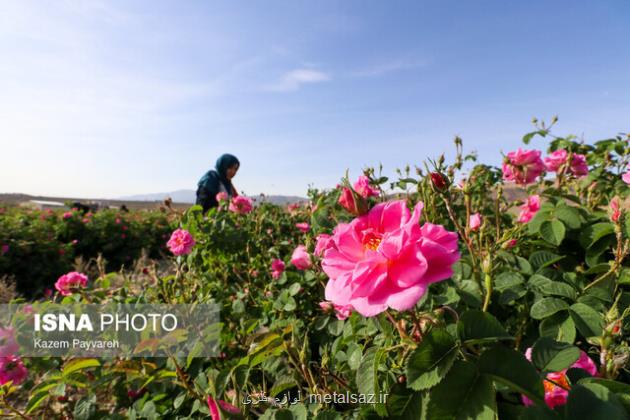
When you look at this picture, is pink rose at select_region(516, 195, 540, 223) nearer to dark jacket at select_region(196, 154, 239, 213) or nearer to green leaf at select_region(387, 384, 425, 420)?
green leaf at select_region(387, 384, 425, 420)

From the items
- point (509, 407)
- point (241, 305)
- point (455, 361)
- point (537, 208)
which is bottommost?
point (241, 305)

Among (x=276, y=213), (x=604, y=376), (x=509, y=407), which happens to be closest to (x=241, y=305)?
(x=509, y=407)

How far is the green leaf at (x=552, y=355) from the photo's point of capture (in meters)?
0.71

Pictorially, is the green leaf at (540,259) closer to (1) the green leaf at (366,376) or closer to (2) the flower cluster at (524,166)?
(2) the flower cluster at (524,166)

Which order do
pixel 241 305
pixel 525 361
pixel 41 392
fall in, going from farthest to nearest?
pixel 241 305
pixel 41 392
pixel 525 361

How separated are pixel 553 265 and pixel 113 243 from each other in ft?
30.9

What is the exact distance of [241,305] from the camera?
1.92 meters

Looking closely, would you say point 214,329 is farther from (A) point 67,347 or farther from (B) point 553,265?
(B) point 553,265

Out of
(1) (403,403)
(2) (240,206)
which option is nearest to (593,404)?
(1) (403,403)

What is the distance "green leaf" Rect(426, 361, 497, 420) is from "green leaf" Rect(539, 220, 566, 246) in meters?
1.09

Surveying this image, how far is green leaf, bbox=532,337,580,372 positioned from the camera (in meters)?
0.71

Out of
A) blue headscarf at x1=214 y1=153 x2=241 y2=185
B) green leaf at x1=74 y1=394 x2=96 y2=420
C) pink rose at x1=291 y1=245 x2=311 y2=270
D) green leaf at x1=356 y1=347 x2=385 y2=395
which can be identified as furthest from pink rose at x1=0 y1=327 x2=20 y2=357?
blue headscarf at x1=214 y1=153 x2=241 y2=185

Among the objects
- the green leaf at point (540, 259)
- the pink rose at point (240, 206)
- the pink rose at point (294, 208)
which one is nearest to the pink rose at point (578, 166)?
the green leaf at point (540, 259)

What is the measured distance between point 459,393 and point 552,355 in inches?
10.3
